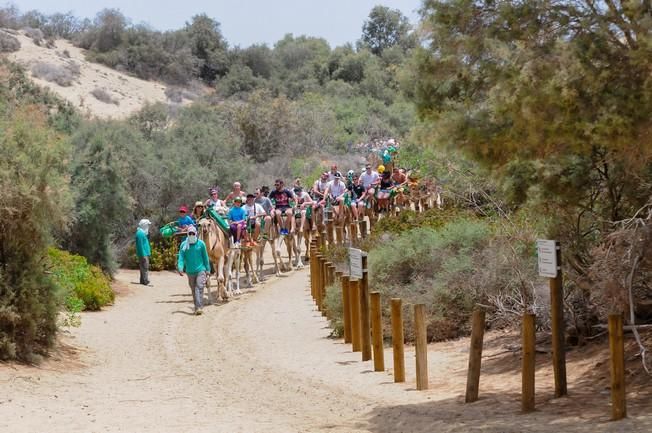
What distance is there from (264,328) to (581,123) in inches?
439

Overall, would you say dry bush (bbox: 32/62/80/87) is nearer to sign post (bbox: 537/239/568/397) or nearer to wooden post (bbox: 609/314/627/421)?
sign post (bbox: 537/239/568/397)

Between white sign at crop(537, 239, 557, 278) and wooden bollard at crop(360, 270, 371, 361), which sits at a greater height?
white sign at crop(537, 239, 557, 278)

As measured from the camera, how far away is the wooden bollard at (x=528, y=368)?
11.6 metres

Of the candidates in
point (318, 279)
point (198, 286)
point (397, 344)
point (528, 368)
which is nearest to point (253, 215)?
point (318, 279)

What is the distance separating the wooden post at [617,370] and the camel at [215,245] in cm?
1414

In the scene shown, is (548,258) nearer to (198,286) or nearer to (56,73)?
(198,286)

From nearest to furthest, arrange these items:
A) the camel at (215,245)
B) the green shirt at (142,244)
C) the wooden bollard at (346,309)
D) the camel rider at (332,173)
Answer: the wooden bollard at (346,309) → the camel at (215,245) → the green shirt at (142,244) → the camel rider at (332,173)

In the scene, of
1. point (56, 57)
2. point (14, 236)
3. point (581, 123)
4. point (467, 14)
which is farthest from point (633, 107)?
point (56, 57)

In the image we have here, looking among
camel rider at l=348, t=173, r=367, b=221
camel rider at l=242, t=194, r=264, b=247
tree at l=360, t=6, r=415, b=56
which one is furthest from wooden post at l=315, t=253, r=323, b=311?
tree at l=360, t=6, r=415, b=56

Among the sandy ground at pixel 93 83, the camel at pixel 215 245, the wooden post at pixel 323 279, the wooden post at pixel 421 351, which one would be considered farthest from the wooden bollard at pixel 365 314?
the sandy ground at pixel 93 83

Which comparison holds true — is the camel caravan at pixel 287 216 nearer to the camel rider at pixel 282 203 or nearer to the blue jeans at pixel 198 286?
the camel rider at pixel 282 203

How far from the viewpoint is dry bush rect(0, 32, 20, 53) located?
226 feet

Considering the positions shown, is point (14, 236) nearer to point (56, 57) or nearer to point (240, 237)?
point (240, 237)

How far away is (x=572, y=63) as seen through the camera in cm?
1055
